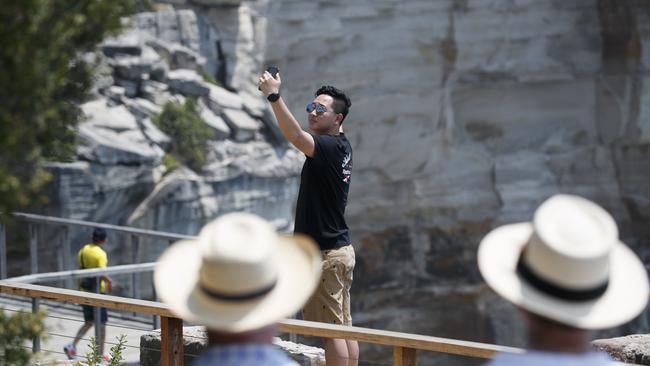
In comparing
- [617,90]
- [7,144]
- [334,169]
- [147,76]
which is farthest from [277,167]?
[7,144]

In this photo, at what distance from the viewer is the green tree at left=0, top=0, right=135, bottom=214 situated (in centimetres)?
273

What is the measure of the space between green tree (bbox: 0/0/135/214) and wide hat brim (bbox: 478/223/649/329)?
1330mm

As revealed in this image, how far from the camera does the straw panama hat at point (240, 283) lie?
7.36 ft

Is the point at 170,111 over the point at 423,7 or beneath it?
beneath

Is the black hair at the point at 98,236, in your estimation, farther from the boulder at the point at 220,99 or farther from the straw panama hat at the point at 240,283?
the boulder at the point at 220,99

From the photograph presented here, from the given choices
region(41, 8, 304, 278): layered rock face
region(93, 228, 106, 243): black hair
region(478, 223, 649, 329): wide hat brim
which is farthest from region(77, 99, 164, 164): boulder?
region(478, 223, 649, 329): wide hat brim

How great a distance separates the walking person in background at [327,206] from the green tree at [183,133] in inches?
585

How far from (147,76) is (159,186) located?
3.00 meters

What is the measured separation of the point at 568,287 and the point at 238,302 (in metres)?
0.75

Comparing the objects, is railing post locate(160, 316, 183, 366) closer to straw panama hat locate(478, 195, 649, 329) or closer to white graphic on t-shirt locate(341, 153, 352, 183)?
white graphic on t-shirt locate(341, 153, 352, 183)

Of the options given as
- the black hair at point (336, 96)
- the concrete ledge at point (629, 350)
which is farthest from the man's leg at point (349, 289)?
the concrete ledge at point (629, 350)

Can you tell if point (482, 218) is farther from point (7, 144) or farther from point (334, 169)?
point (7, 144)

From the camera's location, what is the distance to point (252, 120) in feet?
71.2

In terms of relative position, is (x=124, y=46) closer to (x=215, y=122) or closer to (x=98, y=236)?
(x=215, y=122)
